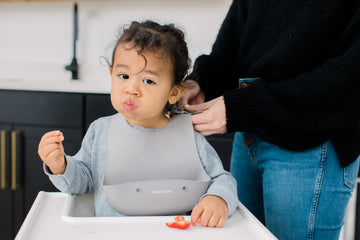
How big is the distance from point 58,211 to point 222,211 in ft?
1.08

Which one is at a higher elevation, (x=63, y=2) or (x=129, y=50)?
(x=63, y=2)

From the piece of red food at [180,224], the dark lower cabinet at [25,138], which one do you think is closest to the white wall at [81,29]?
the dark lower cabinet at [25,138]

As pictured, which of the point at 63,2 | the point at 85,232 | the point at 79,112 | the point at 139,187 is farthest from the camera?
the point at 63,2

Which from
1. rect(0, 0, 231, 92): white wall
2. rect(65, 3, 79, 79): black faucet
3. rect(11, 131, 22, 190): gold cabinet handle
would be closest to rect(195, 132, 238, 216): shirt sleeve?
rect(11, 131, 22, 190): gold cabinet handle

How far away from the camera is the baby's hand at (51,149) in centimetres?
62

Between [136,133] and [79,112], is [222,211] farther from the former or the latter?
[79,112]

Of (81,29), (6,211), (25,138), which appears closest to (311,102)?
(25,138)

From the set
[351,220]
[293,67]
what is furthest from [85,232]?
[351,220]

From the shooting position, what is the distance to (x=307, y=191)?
67 centimetres

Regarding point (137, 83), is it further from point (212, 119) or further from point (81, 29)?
point (81, 29)

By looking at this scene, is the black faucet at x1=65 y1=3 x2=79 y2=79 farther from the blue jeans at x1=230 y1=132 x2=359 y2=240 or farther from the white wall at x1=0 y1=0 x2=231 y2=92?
the blue jeans at x1=230 y1=132 x2=359 y2=240

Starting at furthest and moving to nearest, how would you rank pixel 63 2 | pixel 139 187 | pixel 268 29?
1. pixel 63 2
2. pixel 268 29
3. pixel 139 187

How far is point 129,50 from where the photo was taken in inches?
27.0

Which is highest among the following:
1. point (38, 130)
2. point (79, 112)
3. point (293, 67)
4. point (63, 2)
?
point (63, 2)
